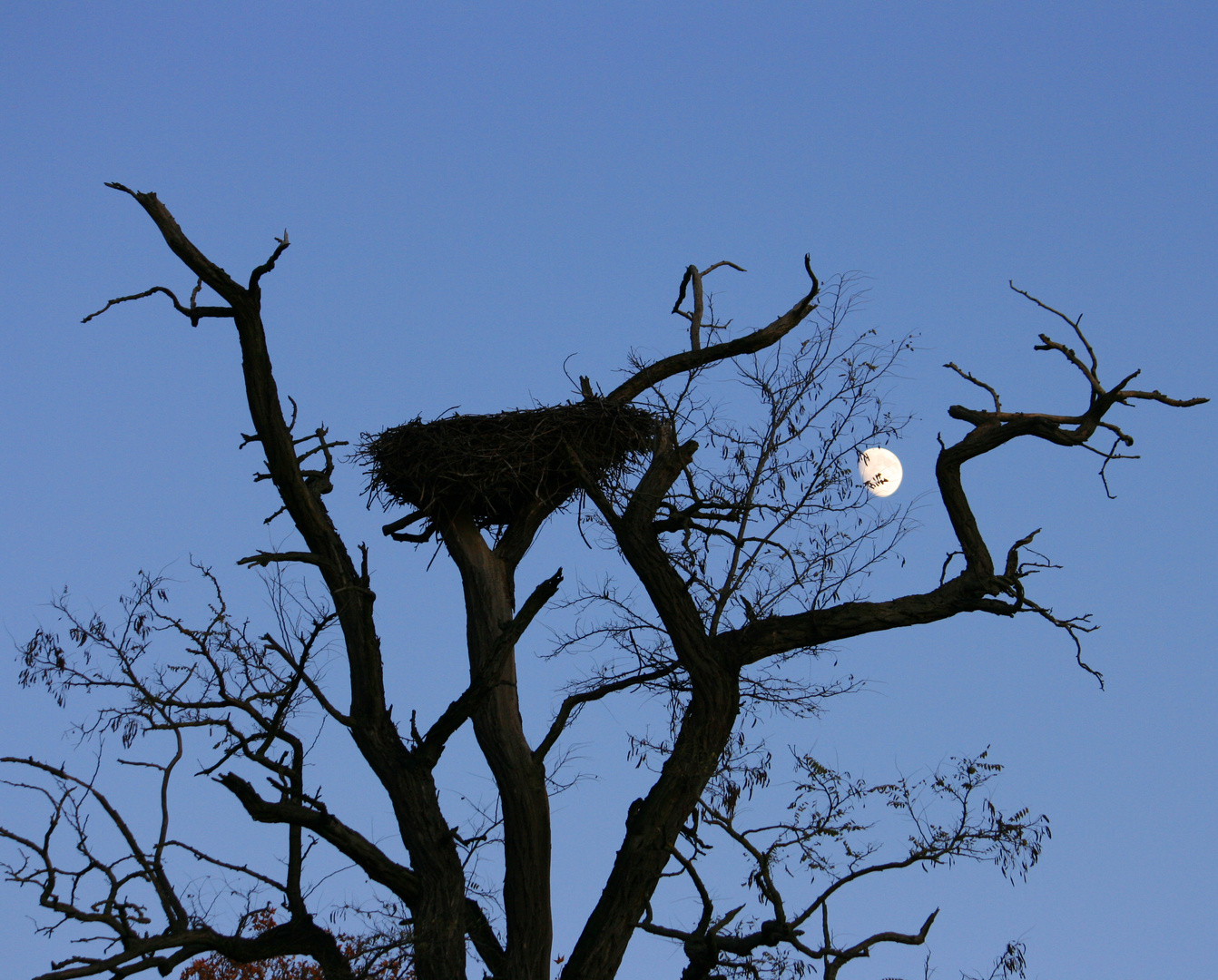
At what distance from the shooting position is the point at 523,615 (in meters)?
7.20

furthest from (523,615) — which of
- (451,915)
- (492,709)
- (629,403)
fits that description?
(629,403)

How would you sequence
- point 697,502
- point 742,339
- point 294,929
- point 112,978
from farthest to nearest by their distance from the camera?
point 742,339 → point 697,502 → point 294,929 → point 112,978

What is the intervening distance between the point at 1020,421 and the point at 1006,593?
3.35ft

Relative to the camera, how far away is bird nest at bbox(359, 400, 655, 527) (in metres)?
8.72

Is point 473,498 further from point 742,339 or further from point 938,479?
point 938,479

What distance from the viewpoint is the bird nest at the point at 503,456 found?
8719mm

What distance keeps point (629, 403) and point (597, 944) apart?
384 centimetres

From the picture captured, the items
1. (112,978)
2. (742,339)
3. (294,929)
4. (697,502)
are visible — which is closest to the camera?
(112,978)

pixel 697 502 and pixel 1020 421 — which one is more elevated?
pixel 1020 421

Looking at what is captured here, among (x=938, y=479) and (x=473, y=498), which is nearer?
(x=938, y=479)

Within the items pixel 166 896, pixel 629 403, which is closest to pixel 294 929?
pixel 166 896

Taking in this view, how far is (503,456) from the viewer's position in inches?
340

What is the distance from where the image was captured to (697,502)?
308 inches

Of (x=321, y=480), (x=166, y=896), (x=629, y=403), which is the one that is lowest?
(x=166, y=896)
